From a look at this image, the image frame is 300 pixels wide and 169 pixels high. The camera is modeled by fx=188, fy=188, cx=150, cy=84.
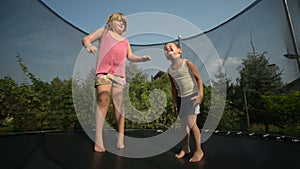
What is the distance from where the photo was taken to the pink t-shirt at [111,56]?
123cm

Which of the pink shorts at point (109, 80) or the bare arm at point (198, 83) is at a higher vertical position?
the pink shorts at point (109, 80)

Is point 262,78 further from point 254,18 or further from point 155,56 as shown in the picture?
point 155,56

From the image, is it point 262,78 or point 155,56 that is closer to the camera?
point 155,56

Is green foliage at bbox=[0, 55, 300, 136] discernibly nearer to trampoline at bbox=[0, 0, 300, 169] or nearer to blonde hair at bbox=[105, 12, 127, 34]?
trampoline at bbox=[0, 0, 300, 169]

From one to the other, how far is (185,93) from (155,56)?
43cm

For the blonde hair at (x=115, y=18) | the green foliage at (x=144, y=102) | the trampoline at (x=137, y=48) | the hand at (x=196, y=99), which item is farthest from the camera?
the green foliage at (x=144, y=102)

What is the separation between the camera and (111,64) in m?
1.24

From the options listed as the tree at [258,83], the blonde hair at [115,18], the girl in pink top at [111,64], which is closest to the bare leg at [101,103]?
the girl in pink top at [111,64]

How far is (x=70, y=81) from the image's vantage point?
249 centimetres

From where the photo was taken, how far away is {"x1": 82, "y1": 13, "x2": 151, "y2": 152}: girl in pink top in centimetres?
120

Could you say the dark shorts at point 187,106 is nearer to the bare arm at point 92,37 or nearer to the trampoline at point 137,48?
the trampoline at point 137,48

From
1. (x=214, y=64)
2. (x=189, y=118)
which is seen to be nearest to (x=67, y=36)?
(x=214, y=64)

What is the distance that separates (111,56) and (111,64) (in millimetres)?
53

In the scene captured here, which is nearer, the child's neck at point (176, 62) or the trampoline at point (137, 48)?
the trampoline at point (137, 48)
